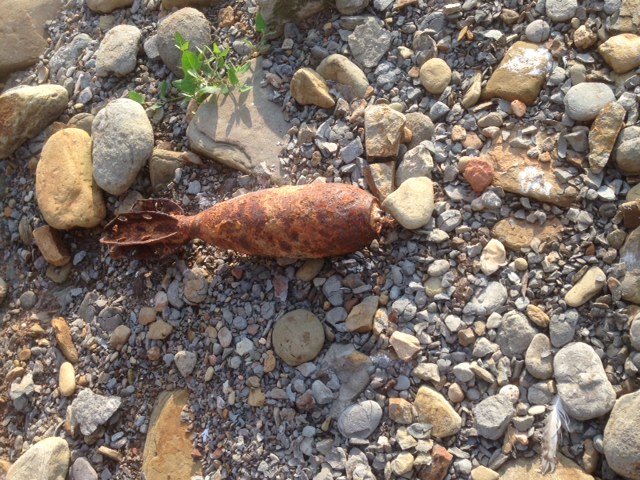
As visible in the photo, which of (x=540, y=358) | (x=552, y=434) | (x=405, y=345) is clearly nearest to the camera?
(x=552, y=434)

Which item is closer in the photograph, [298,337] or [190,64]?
[298,337]

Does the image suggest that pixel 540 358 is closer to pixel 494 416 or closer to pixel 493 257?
pixel 494 416

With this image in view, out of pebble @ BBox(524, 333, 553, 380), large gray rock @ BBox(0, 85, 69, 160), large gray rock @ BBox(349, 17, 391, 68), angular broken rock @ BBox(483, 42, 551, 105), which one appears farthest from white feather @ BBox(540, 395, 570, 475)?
large gray rock @ BBox(0, 85, 69, 160)

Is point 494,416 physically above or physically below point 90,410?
above

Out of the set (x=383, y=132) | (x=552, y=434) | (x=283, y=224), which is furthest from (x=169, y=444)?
(x=383, y=132)

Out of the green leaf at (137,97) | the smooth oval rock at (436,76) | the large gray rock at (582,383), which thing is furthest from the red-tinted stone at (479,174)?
the green leaf at (137,97)

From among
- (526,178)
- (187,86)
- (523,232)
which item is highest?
(187,86)

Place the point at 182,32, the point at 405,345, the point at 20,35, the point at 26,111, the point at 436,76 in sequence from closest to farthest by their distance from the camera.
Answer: the point at 405,345, the point at 436,76, the point at 182,32, the point at 26,111, the point at 20,35

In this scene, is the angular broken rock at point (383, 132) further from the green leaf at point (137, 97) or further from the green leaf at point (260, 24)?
the green leaf at point (137, 97)
